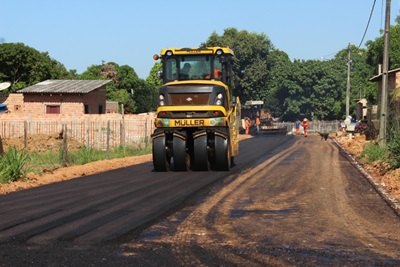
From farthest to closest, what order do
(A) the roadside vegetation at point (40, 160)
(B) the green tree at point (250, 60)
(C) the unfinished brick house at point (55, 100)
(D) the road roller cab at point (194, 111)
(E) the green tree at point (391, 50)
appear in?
(B) the green tree at point (250, 60), (E) the green tree at point (391, 50), (C) the unfinished brick house at point (55, 100), (D) the road roller cab at point (194, 111), (A) the roadside vegetation at point (40, 160)

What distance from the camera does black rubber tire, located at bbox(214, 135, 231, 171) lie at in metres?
17.2

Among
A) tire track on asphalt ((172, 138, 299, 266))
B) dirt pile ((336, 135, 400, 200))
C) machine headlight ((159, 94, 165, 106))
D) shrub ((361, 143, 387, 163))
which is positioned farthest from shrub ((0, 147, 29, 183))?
shrub ((361, 143, 387, 163))

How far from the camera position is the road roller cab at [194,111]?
1712cm

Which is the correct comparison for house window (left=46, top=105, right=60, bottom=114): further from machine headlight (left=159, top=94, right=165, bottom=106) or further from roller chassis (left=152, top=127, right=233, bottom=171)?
machine headlight (left=159, top=94, right=165, bottom=106)

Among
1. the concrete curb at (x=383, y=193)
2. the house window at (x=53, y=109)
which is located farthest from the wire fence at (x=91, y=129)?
the concrete curb at (x=383, y=193)

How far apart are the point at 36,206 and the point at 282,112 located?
8591 cm

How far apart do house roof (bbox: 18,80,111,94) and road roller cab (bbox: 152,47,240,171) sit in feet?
84.4

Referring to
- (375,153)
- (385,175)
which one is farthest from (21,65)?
(385,175)

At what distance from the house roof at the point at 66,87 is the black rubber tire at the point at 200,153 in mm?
26667

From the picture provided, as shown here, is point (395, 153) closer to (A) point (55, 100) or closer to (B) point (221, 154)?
(B) point (221, 154)

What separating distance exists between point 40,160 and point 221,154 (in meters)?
9.63

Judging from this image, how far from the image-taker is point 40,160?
23.7 m

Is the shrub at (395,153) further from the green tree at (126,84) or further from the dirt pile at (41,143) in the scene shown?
the green tree at (126,84)

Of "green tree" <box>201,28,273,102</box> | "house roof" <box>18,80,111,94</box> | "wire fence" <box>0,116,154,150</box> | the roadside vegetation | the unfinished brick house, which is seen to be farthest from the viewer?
"green tree" <box>201,28,273,102</box>
